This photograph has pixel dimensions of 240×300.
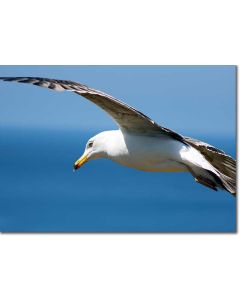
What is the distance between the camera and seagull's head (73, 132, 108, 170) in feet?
13.4

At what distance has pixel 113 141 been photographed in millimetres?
3990

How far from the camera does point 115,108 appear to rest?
3.68 metres

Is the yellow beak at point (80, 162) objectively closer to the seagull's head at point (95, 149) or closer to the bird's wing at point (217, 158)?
the seagull's head at point (95, 149)

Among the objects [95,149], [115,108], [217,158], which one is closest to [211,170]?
[217,158]

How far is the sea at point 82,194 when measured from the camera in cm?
415

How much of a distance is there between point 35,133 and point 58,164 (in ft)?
0.99

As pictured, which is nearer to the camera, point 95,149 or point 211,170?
point 211,170

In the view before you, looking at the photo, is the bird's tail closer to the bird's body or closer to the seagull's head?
the bird's body

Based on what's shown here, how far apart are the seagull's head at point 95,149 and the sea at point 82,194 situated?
0.06m

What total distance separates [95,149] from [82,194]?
342 millimetres

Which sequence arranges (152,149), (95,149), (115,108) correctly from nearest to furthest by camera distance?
1. (115,108)
2. (152,149)
3. (95,149)

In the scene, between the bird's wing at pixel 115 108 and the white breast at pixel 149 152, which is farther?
the white breast at pixel 149 152

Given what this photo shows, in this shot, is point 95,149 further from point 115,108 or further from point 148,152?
point 115,108

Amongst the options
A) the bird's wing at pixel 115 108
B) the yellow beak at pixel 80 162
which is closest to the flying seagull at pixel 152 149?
the bird's wing at pixel 115 108
